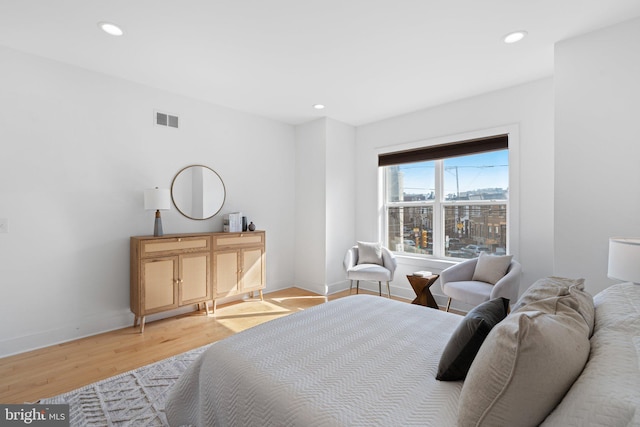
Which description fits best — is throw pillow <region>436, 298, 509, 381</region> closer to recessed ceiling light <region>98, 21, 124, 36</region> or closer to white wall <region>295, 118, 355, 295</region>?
recessed ceiling light <region>98, 21, 124, 36</region>

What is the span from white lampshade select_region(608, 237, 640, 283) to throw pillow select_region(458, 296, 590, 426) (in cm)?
127

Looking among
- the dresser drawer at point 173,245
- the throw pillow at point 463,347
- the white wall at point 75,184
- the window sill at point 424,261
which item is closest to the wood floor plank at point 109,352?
the white wall at point 75,184

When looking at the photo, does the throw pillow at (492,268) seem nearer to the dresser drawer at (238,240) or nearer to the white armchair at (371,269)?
the white armchair at (371,269)

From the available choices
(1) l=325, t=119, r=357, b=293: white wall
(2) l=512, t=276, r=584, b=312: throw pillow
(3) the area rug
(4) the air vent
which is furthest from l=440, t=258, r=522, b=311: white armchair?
(4) the air vent

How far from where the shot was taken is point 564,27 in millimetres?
2359

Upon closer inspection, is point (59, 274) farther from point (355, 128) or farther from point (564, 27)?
point (564, 27)

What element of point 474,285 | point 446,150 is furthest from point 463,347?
point 446,150

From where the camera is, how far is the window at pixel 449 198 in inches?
146

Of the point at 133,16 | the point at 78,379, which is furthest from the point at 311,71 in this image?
the point at 78,379

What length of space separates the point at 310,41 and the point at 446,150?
2.37m

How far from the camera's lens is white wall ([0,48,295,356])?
2.72 metres

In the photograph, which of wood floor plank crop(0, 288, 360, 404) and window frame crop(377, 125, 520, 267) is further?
window frame crop(377, 125, 520, 267)

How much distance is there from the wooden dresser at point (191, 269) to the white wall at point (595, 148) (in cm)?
327

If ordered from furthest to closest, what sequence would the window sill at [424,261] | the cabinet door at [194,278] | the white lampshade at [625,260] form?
the window sill at [424,261] → the cabinet door at [194,278] → the white lampshade at [625,260]
